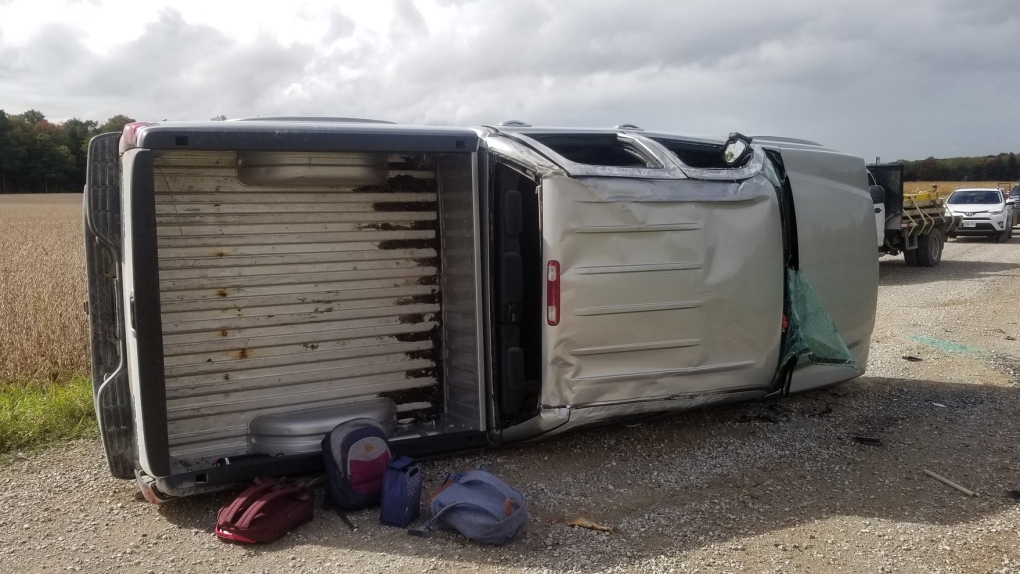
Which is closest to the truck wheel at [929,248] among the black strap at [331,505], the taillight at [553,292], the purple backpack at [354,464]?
the taillight at [553,292]

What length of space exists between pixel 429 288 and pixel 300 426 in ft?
3.82

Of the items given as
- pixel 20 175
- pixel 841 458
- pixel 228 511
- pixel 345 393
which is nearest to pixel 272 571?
pixel 228 511

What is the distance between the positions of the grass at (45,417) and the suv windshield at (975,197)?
22.9m

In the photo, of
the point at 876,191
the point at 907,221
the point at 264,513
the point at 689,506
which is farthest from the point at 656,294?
the point at 907,221

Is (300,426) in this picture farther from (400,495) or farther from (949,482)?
(949,482)

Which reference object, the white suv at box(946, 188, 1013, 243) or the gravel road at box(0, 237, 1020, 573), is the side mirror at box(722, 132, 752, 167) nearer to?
the gravel road at box(0, 237, 1020, 573)

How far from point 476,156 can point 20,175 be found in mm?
53683

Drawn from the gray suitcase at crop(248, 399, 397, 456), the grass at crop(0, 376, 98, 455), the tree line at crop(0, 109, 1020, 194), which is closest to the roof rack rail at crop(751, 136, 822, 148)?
A: the gray suitcase at crop(248, 399, 397, 456)

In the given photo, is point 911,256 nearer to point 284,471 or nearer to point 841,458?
point 841,458

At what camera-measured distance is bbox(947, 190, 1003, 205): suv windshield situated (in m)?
22.7

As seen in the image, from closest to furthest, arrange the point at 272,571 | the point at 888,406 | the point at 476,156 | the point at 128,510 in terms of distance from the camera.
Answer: the point at 272,571, the point at 128,510, the point at 476,156, the point at 888,406

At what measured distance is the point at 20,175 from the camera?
4978cm

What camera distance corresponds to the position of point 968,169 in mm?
63344

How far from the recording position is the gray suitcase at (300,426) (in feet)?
15.4
